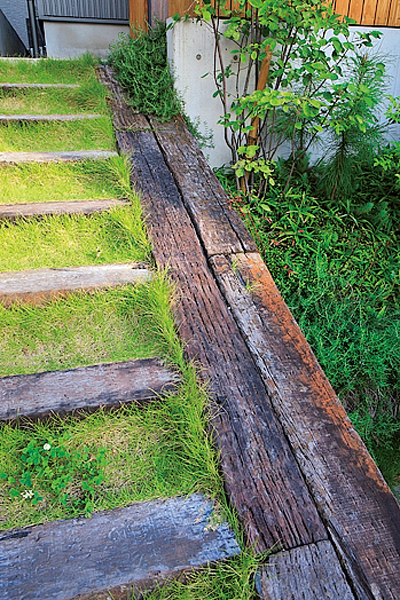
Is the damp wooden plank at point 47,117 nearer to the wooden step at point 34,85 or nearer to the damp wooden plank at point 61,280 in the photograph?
the wooden step at point 34,85

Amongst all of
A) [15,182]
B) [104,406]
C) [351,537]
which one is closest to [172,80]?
[15,182]

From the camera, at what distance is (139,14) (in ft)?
12.0

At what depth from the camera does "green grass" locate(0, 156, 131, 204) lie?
2.17 metres

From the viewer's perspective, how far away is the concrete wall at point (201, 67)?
9.20 feet

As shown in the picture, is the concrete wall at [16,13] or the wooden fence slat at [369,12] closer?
the wooden fence slat at [369,12]

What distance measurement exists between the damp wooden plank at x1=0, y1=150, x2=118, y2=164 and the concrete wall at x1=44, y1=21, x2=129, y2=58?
10.6 ft

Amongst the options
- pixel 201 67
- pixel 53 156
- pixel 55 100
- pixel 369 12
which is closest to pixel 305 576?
pixel 53 156

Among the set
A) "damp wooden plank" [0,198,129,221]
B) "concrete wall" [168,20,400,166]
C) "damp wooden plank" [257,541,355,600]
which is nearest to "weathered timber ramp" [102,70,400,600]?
"damp wooden plank" [257,541,355,600]

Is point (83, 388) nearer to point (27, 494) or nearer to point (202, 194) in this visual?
point (27, 494)

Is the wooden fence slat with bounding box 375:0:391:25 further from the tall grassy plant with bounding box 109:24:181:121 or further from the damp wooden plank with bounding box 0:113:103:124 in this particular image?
the damp wooden plank with bounding box 0:113:103:124

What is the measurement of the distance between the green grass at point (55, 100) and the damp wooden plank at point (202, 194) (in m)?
0.47

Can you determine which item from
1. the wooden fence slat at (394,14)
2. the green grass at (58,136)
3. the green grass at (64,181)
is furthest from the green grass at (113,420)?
the wooden fence slat at (394,14)

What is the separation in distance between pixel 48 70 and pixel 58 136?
109 cm

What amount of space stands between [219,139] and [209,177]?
92 centimetres
